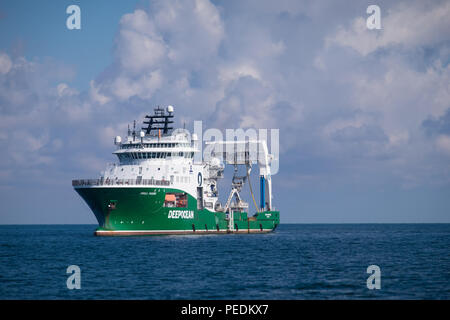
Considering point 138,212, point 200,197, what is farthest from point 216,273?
point 200,197

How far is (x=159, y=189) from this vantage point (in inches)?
2504

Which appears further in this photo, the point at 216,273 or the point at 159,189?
the point at 159,189

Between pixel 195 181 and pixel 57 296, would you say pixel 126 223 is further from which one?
pixel 57 296

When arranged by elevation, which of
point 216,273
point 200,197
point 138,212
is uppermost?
point 200,197

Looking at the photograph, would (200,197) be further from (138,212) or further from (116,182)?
(116,182)

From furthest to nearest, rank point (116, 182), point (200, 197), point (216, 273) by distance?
1. point (200, 197)
2. point (116, 182)
3. point (216, 273)

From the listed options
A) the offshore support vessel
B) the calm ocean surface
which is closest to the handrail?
the offshore support vessel

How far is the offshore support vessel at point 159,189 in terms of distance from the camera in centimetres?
6250

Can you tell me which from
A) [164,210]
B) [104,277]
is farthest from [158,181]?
[104,277]

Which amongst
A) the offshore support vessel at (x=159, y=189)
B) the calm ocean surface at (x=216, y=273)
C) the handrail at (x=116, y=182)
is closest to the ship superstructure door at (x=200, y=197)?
the offshore support vessel at (x=159, y=189)

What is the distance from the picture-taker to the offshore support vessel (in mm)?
62500

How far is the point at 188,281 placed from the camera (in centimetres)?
3534

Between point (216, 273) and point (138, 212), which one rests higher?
point (138, 212)

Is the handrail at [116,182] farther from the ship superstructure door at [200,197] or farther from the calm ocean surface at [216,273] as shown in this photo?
the ship superstructure door at [200,197]
